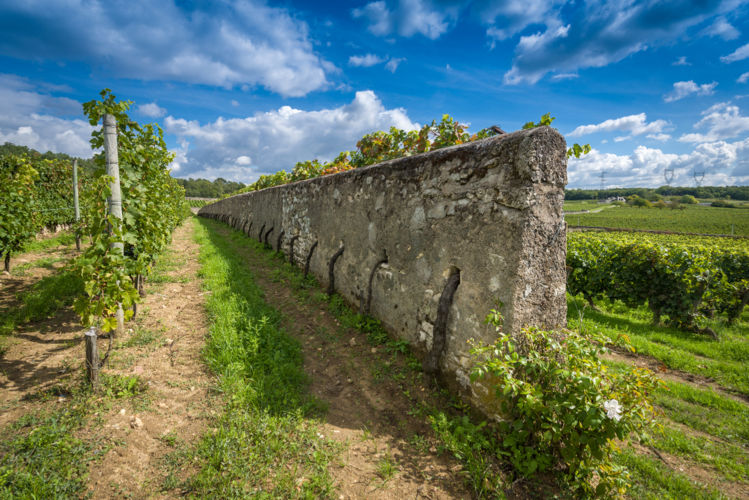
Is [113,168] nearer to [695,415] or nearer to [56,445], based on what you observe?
[56,445]

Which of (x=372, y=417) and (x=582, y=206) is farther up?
(x=582, y=206)

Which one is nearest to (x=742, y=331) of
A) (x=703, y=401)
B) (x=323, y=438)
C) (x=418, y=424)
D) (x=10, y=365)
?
(x=703, y=401)

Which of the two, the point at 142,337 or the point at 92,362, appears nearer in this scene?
the point at 92,362

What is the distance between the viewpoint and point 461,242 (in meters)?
2.84

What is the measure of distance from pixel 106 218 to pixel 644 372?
5.16 m

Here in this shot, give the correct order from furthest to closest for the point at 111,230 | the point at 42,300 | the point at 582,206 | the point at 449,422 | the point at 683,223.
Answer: the point at 582,206 → the point at 683,223 → the point at 42,300 → the point at 111,230 → the point at 449,422

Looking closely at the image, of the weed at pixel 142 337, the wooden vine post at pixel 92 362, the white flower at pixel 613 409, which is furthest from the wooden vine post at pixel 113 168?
the white flower at pixel 613 409

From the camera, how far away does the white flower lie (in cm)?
180

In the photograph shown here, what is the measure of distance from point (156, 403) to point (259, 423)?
1.01 m

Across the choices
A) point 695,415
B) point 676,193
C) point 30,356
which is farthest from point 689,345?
point 676,193

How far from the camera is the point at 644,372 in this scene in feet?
6.68

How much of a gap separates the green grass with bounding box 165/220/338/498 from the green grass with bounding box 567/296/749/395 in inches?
114

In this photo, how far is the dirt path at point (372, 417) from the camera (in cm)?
215

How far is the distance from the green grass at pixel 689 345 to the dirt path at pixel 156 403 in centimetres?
386
